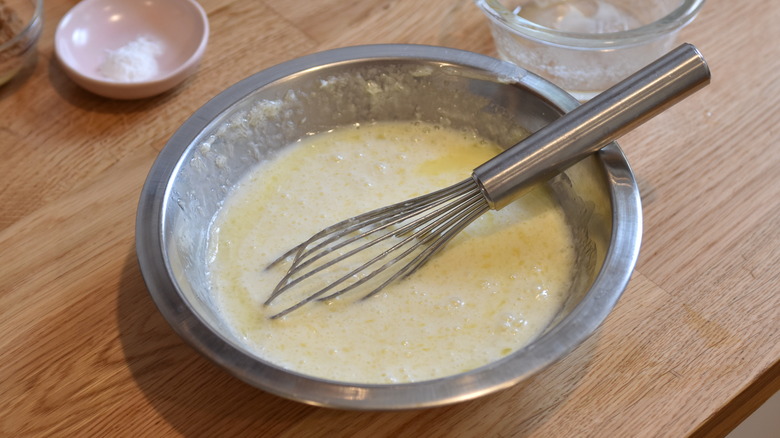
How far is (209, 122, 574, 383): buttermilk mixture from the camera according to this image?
82 cm

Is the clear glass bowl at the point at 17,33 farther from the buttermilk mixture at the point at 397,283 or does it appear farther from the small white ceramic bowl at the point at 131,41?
the buttermilk mixture at the point at 397,283

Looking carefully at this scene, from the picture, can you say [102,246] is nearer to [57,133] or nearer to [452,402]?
[57,133]

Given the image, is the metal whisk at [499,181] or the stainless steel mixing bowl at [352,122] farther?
the metal whisk at [499,181]

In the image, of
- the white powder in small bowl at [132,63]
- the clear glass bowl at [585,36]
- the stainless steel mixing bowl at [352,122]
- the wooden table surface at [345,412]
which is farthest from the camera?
the white powder in small bowl at [132,63]

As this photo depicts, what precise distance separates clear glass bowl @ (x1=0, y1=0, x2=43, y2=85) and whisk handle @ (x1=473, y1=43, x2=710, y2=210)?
722 millimetres

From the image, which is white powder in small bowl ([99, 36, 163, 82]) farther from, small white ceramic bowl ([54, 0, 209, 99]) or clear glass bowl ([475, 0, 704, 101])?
clear glass bowl ([475, 0, 704, 101])

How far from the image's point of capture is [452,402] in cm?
66

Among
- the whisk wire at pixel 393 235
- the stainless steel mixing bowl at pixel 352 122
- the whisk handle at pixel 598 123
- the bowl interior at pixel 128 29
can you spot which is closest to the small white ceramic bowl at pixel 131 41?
the bowl interior at pixel 128 29

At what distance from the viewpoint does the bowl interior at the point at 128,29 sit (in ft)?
3.88

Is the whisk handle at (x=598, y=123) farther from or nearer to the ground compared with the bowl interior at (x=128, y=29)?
farther from the ground

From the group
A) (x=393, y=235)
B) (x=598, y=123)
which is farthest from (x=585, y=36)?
(x=393, y=235)

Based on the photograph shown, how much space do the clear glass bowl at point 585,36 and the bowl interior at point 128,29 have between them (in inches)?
17.5

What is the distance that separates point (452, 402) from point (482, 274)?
0.25 m

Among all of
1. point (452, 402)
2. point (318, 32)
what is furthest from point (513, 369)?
point (318, 32)
